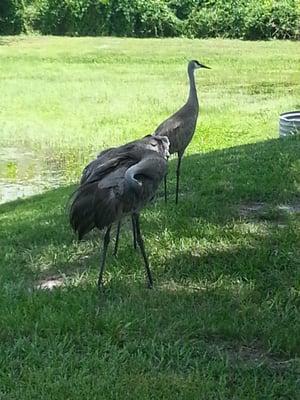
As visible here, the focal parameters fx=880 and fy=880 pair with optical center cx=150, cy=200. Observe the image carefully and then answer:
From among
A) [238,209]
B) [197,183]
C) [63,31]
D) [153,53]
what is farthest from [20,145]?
[63,31]

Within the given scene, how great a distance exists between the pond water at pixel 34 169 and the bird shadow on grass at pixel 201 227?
80.4 inches

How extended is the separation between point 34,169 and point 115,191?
6.55m

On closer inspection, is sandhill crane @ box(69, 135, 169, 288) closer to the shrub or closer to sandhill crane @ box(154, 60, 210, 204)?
sandhill crane @ box(154, 60, 210, 204)

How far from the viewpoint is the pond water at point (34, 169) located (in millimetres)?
9500

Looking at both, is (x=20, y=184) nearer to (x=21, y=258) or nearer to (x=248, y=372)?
(x=21, y=258)

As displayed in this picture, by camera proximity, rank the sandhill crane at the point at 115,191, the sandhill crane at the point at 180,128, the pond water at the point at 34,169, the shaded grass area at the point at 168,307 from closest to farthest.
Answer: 1. the shaded grass area at the point at 168,307
2. the sandhill crane at the point at 115,191
3. the sandhill crane at the point at 180,128
4. the pond water at the point at 34,169

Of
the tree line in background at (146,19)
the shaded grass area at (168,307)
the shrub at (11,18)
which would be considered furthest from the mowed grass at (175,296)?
the shrub at (11,18)

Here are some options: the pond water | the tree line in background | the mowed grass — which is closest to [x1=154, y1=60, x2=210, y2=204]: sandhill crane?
the mowed grass

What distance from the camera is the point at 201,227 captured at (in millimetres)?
5336

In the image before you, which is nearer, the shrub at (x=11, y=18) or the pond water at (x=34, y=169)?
the pond water at (x=34, y=169)

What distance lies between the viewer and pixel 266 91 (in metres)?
16.8

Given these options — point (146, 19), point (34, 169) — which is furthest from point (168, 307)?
point (146, 19)

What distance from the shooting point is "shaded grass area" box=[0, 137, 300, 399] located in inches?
133

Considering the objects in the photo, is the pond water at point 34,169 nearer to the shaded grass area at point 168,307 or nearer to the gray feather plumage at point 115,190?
the shaded grass area at point 168,307
